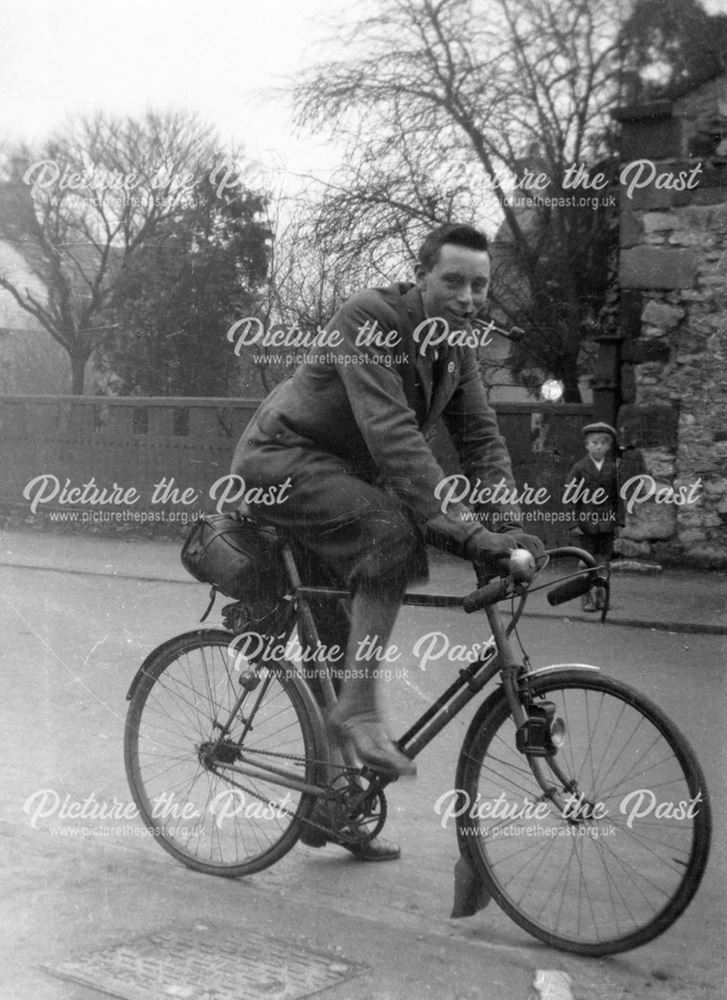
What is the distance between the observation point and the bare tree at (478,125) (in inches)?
466

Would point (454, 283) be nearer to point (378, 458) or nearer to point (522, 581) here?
point (378, 458)

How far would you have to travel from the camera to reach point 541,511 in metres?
13.7

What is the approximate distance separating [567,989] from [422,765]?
7.40ft

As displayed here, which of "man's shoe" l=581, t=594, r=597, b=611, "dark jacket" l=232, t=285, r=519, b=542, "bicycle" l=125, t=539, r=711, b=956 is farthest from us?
"man's shoe" l=581, t=594, r=597, b=611

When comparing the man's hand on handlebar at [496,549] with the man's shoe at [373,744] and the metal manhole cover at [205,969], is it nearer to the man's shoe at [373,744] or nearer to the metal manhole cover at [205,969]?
the man's shoe at [373,744]

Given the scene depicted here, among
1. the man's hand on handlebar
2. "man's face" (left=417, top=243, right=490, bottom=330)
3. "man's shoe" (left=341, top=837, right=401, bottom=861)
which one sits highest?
"man's face" (left=417, top=243, right=490, bottom=330)

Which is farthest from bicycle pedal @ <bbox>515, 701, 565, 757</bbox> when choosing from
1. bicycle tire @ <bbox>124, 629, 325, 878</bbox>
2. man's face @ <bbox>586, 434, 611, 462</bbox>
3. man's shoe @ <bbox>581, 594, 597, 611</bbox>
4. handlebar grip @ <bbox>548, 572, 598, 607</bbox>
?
man's face @ <bbox>586, 434, 611, 462</bbox>

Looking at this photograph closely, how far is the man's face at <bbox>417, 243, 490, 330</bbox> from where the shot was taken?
12.0 feet

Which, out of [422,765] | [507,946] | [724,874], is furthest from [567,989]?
[422,765]

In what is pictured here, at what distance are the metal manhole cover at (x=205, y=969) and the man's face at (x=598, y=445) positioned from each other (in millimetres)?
8291

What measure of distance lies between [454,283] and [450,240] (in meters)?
0.12

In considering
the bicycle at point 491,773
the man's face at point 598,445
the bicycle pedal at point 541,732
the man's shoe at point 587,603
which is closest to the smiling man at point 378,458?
the bicycle at point 491,773

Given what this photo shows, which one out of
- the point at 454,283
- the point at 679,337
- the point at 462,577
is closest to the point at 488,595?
the point at 454,283

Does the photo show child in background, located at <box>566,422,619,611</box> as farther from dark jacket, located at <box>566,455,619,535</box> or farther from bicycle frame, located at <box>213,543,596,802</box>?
bicycle frame, located at <box>213,543,596,802</box>
